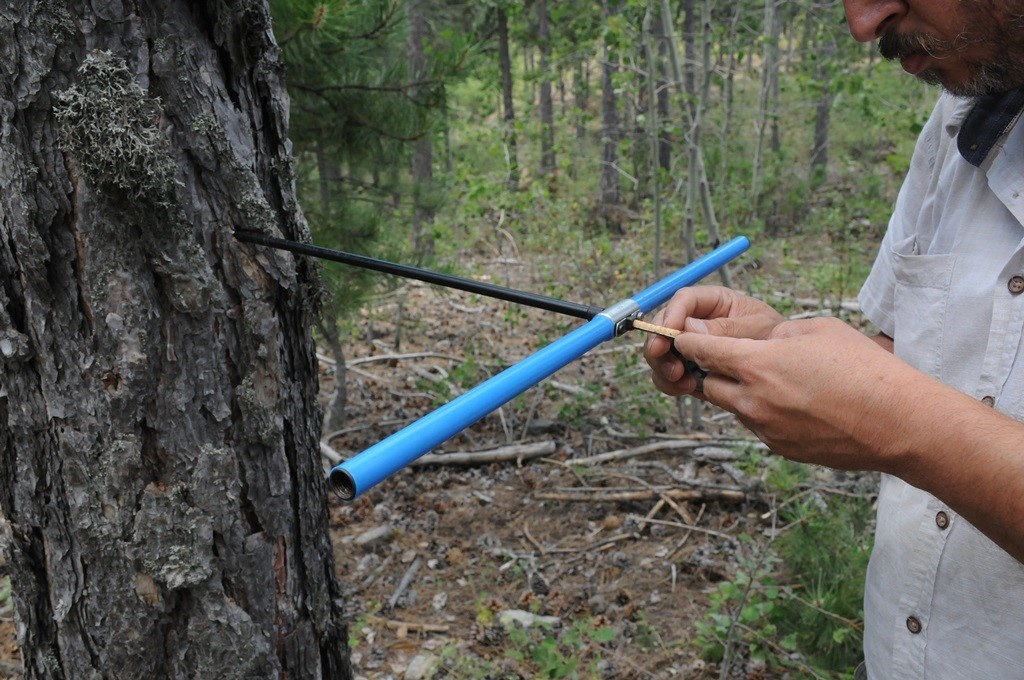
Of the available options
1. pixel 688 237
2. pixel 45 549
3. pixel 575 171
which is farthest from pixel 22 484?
pixel 575 171

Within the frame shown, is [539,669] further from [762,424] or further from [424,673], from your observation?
[762,424]

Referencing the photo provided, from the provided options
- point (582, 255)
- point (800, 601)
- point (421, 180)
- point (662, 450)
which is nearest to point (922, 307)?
point (800, 601)

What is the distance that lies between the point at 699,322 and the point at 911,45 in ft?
1.93

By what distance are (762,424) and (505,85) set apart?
12.7 m

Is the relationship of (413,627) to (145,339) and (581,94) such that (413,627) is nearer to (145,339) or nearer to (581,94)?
(145,339)

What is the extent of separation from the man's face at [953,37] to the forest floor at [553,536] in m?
1.88

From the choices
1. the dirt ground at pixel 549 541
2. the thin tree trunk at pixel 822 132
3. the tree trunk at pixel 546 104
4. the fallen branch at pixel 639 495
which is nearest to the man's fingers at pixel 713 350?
the dirt ground at pixel 549 541

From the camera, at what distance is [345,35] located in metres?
3.80

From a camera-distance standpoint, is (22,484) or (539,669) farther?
(539,669)

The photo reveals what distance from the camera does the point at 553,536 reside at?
366 centimetres

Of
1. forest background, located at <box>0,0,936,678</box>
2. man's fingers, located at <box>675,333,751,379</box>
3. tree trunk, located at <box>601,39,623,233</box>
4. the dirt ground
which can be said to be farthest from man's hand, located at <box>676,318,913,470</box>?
tree trunk, located at <box>601,39,623,233</box>

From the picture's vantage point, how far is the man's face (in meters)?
1.11

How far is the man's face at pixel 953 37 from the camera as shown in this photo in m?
1.11

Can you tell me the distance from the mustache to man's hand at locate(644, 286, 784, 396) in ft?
1.72
